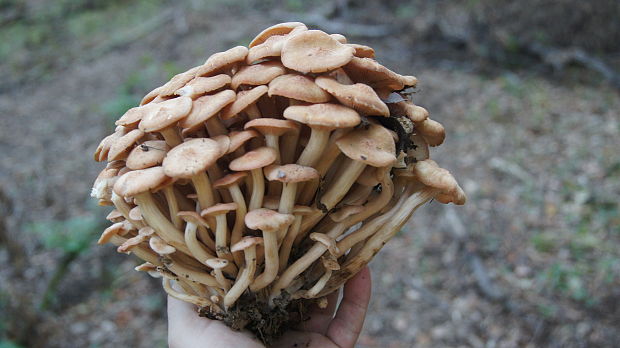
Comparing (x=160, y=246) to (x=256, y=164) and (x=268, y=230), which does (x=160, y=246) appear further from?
(x=256, y=164)

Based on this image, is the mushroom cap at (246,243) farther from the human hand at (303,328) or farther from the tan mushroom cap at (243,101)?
the human hand at (303,328)

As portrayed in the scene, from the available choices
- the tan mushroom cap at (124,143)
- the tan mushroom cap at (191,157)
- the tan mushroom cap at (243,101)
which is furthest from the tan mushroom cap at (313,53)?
the tan mushroom cap at (124,143)

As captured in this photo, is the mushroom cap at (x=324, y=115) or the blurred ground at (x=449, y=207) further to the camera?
the blurred ground at (x=449, y=207)

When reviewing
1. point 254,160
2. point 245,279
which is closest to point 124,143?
point 254,160

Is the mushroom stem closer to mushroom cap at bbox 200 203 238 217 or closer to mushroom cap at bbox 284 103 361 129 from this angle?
mushroom cap at bbox 200 203 238 217

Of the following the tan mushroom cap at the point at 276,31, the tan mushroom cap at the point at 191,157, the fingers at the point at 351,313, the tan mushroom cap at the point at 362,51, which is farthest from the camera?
the fingers at the point at 351,313

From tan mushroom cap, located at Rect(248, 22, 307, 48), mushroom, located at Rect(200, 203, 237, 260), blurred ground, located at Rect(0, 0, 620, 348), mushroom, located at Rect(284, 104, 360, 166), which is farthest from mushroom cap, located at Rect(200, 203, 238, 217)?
blurred ground, located at Rect(0, 0, 620, 348)
